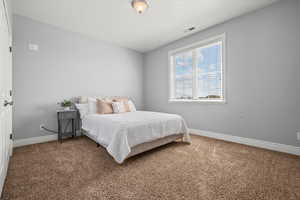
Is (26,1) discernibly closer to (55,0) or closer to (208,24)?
(55,0)

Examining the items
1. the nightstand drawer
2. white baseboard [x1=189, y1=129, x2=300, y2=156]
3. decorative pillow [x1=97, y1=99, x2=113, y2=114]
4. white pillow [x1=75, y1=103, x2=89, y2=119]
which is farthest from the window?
the nightstand drawer

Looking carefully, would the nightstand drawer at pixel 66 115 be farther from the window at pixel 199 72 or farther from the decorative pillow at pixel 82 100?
the window at pixel 199 72

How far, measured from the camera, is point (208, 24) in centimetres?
296

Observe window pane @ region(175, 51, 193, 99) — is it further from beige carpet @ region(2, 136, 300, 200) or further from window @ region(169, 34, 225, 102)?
beige carpet @ region(2, 136, 300, 200)

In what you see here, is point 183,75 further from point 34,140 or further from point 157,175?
point 34,140

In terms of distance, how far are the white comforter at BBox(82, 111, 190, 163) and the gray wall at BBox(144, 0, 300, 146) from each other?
44.9 inches

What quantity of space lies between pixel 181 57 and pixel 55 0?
3071mm

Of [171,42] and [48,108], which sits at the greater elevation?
[171,42]

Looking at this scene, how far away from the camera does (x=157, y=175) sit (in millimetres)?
1568

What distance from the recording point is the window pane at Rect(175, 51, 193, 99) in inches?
143

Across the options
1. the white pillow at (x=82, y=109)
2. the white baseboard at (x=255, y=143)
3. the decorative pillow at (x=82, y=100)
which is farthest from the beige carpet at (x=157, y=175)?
the decorative pillow at (x=82, y=100)

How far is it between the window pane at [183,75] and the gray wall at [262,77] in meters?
0.63

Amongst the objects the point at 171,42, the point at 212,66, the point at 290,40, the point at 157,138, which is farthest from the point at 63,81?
the point at 290,40

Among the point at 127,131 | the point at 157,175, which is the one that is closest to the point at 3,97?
the point at 127,131
